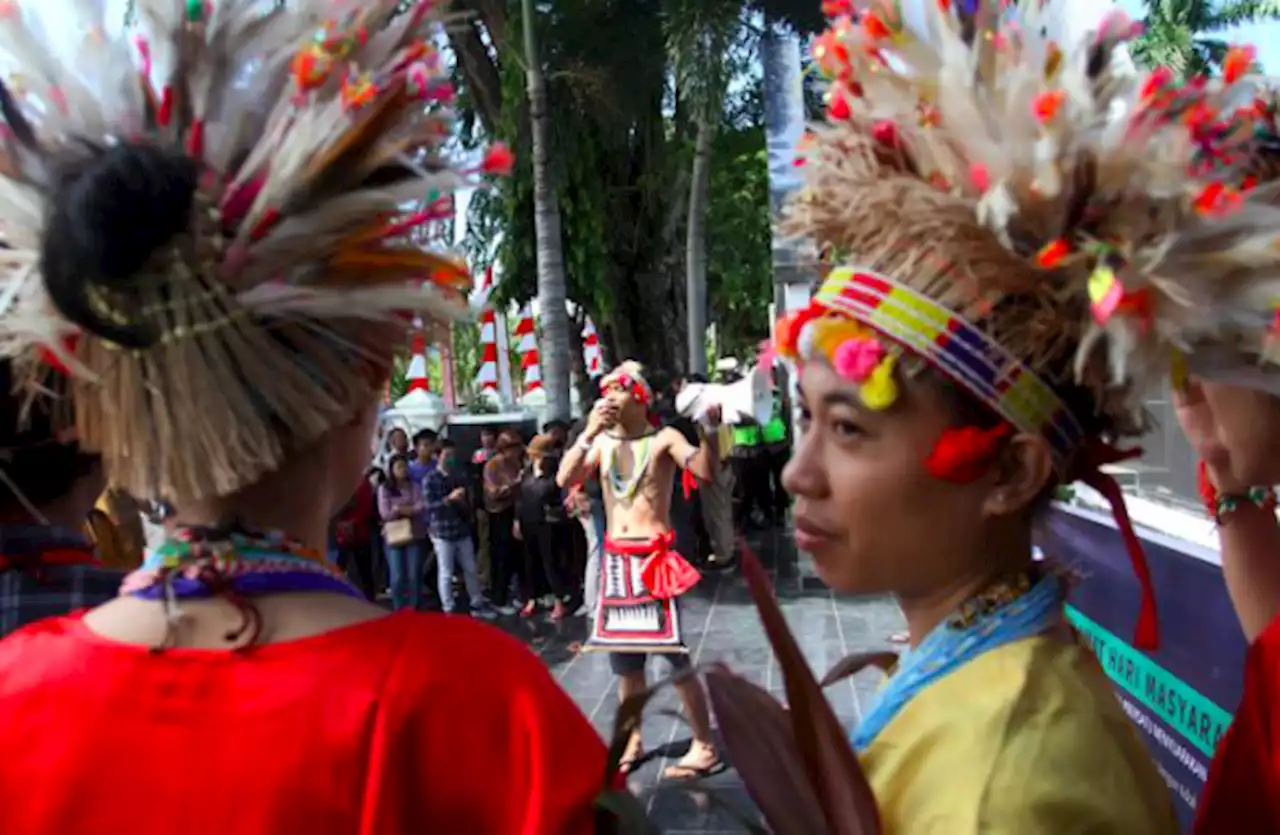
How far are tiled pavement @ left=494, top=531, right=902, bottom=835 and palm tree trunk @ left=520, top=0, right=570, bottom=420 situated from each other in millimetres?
2850

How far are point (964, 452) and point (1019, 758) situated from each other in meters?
0.40

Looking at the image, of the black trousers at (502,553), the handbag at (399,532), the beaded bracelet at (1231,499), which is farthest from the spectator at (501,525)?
the beaded bracelet at (1231,499)

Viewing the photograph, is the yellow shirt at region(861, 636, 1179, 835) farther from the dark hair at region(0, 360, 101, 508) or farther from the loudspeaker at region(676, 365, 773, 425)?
the loudspeaker at region(676, 365, 773, 425)

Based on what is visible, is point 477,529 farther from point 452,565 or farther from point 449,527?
point 449,527

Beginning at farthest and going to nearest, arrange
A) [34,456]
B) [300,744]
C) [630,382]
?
[630,382] < [34,456] < [300,744]

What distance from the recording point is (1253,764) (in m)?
1.46

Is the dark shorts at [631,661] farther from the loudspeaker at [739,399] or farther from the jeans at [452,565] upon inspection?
the loudspeaker at [739,399]

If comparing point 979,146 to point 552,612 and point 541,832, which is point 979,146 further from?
point 552,612

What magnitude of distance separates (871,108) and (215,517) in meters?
1.03

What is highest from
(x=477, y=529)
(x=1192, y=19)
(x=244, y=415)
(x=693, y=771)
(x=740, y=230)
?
(x=1192, y=19)

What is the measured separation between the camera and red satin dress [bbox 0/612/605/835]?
1189 millimetres

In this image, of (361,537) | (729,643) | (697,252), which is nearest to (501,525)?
(361,537)

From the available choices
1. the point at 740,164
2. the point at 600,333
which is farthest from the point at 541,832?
the point at 740,164

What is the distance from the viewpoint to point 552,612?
8.99m
